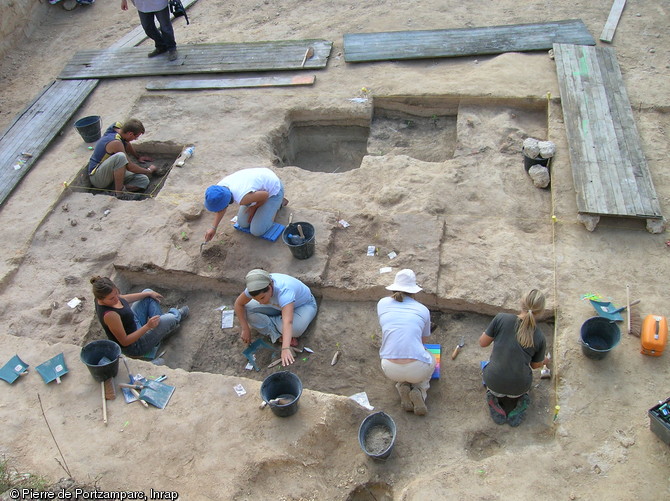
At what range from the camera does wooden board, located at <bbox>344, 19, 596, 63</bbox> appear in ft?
28.7

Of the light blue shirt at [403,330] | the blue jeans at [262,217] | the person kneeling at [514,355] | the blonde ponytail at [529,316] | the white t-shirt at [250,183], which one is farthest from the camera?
the blue jeans at [262,217]

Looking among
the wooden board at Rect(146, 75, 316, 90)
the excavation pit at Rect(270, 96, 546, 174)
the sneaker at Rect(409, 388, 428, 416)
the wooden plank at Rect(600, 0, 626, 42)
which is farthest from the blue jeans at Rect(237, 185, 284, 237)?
the wooden plank at Rect(600, 0, 626, 42)

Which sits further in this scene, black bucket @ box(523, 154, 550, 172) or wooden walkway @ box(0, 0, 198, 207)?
wooden walkway @ box(0, 0, 198, 207)

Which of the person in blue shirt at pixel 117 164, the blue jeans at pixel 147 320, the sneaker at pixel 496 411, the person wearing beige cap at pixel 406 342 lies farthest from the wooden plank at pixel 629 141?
the person in blue shirt at pixel 117 164

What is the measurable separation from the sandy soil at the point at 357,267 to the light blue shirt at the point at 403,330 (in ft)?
2.25

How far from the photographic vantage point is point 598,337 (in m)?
4.88

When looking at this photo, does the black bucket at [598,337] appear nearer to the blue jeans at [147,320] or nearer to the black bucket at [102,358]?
the blue jeans at [147,320]

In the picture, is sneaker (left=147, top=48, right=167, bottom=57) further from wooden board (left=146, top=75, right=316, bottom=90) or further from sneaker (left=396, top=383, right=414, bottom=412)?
sneaker (left=396, top=383, right=414, bottom=412)

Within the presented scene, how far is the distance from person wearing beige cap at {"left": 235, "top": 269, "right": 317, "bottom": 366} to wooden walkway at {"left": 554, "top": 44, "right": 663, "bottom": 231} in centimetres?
324

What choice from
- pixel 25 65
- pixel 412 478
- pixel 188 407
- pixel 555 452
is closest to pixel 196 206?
pixel 188 407

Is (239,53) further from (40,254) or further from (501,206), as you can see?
(501,206)

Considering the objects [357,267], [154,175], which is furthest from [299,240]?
[154,175]

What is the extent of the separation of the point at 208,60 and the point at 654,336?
808 centimetres

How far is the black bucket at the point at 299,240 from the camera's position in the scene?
5.89 meters
